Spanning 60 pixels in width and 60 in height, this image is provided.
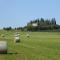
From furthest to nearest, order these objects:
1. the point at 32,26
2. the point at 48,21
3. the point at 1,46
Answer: the point at 48,21
the point at 32,26
the point at 1,46

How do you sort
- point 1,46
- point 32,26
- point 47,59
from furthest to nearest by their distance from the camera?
point 32,26 < point 1,46 < point 47,59

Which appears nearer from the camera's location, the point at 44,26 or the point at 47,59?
the point at 47,59

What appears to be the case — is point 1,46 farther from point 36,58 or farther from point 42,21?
point 42,21

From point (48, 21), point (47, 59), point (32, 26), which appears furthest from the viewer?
point (48, 21)

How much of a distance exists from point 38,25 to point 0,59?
163 m

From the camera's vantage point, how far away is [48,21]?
187m

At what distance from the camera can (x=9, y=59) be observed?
56.8 feet

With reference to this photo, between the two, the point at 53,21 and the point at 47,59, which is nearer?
the point at 47,59

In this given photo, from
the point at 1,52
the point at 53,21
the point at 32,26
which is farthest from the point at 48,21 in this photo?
the point at 1,52

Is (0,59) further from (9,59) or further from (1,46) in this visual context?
(1,46)

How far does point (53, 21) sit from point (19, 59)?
571 ft

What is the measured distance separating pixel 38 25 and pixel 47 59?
16406 cm

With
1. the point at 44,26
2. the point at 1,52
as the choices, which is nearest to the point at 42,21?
the point at 44,26

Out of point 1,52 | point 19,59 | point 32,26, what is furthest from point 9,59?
point 32,26
